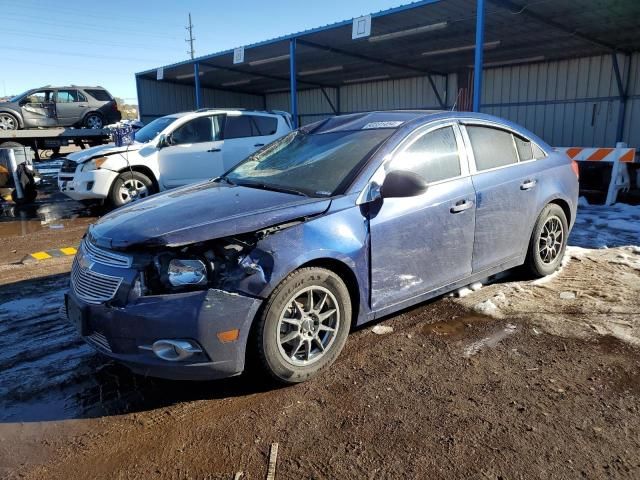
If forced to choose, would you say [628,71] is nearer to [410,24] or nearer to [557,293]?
[410,24]

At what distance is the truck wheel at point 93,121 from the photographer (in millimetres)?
19484

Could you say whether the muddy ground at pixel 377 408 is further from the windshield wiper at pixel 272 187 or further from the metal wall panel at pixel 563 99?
the metal wall panel at pixel 563 99

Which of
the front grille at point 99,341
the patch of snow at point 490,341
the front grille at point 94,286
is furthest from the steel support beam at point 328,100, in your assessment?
the front grille at point 99,341

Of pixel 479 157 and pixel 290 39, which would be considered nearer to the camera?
pixel 479 157

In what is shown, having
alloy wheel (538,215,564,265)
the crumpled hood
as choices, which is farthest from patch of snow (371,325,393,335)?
the crumpled hood

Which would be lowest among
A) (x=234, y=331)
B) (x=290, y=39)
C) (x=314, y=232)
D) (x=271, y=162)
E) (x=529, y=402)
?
(x=529, y=402)

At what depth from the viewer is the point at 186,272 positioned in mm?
2713

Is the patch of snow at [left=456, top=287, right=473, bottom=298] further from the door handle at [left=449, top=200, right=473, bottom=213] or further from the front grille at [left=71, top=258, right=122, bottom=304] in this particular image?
the front grille at [left=71, top=258, right=122, bottom=304]

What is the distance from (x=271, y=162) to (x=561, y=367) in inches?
104

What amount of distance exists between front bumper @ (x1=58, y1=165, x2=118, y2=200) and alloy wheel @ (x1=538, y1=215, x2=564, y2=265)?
699cm

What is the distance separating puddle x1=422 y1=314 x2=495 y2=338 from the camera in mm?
3730

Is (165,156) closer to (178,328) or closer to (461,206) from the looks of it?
(461,206)

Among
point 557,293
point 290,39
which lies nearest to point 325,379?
point 557,293

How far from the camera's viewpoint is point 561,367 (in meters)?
3.20
